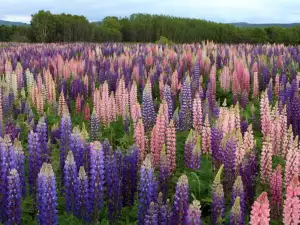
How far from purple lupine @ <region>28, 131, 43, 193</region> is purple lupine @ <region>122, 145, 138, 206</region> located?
0.93 meters

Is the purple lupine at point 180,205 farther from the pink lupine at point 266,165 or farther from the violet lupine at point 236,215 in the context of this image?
the pink lupine at point 266,165

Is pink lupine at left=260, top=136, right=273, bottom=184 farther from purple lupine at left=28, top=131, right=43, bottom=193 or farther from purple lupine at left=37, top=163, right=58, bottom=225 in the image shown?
purple lupine at left=28, top=131, right=43, bottom=193

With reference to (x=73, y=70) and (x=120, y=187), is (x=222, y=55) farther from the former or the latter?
(x=120, y=187)

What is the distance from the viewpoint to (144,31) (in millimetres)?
41125

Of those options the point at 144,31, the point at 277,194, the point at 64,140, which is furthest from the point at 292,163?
the point at 144,31

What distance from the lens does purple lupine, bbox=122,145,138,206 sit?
4.59 meters

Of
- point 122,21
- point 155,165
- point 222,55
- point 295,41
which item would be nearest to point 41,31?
point 122,21

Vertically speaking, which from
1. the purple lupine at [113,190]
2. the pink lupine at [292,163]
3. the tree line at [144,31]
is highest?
the tree line at [144,31]

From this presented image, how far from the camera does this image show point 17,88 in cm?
1101

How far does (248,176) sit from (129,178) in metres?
1.27

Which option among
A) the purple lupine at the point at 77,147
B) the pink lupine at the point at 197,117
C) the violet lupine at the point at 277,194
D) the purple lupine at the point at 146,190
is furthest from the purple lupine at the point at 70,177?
the pink lupine at the point at 197,117

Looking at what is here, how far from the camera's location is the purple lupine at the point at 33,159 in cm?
459

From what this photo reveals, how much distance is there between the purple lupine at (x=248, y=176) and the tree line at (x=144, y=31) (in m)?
33.2

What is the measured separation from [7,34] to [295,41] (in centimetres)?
3644
